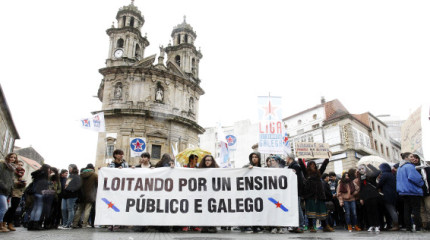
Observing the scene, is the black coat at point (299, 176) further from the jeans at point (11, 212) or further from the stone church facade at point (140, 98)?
the stone church facade at point (140, 98)

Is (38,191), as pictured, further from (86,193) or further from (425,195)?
(425,195)

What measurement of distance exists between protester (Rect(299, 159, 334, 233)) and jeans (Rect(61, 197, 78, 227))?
5756 mm

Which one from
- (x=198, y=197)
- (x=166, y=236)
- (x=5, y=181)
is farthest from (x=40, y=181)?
(x=166, y=236)

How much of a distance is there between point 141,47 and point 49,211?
3021 cm

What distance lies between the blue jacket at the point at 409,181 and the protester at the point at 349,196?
48.9 inches

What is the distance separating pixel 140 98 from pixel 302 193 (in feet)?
85.5

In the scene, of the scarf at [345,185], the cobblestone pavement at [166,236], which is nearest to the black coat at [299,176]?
the cobblestone pavement at [166,236]

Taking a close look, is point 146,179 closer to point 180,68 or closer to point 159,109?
point 159,109

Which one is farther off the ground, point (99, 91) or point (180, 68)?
point (180, 68)

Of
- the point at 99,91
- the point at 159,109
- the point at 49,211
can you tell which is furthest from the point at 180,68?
the point at 49,211

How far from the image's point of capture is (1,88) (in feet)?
84.0

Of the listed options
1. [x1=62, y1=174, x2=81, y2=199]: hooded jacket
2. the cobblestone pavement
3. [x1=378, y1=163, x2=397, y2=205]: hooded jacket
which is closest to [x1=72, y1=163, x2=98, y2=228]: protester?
[x1=62, y1=174, x2=81, y2=199]: hooded jacket

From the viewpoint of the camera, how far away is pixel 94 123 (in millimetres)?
15344

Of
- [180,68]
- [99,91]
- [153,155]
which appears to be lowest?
[153,155]
